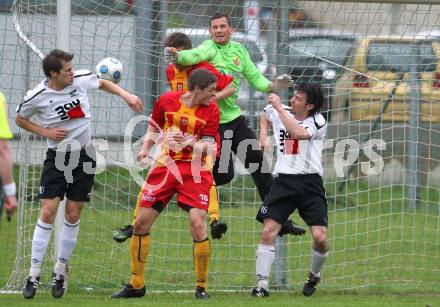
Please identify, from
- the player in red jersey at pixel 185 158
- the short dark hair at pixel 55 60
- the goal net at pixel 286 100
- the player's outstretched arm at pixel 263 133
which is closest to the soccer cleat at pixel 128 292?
the player in red jersey at pixel 185 158

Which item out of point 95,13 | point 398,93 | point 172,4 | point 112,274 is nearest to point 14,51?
point 95,13

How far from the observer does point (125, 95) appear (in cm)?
907

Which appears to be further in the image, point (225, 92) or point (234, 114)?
point (234, 114)

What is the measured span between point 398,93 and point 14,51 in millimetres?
3746

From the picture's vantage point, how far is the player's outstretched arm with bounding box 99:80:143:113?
29.6 ft

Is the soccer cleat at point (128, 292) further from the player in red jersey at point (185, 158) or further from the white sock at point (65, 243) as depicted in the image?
the white sock at point (65, 243)

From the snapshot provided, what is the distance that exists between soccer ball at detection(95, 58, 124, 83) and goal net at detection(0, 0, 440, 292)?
0.78m

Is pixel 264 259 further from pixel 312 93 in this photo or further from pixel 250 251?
pixel 250 251

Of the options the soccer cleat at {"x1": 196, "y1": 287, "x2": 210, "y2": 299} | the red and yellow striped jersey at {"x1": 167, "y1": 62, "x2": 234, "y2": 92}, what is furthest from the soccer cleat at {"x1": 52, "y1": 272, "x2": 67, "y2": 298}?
the red and yellow striped jersey at {"x1": 167, "y1": 62, "x2": 234, "y2": 92}

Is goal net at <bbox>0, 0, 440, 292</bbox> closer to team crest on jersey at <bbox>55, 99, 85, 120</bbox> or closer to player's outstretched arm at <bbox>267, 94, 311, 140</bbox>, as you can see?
team crest on jersey at <bbox>55, 99, 85, 120</bbox>

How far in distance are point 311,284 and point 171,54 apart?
89.8 inches

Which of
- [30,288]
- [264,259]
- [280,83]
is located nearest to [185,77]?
[280,83]

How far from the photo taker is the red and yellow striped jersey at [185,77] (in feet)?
32.0

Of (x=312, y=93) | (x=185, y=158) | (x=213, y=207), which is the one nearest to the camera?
(x=185, y=158)
